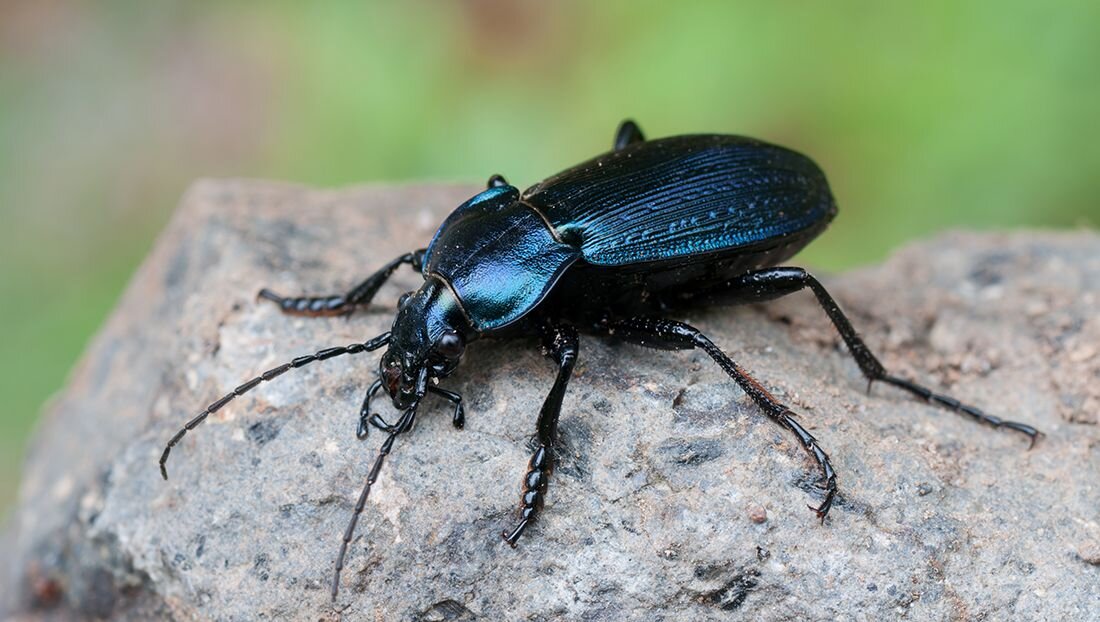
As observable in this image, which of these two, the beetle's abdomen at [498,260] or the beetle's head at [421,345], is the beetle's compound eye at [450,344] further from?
the beetle's abdomen at [498,260]

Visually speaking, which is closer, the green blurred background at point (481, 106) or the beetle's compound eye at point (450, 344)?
the beetle's compound eye at point (450, 344)

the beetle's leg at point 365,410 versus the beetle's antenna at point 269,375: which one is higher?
the beetle's antenna at point 269,375

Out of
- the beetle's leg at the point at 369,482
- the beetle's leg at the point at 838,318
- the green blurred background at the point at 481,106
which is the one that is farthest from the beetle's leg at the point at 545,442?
the green blurred background at the point at 481,106

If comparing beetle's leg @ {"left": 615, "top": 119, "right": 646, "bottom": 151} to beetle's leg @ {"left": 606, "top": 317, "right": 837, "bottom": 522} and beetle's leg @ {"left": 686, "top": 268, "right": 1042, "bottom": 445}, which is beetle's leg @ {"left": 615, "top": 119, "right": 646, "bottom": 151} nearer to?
beetle's leg @ {"left": 686, "top": 268, "right": 1042, "bottom": 445}

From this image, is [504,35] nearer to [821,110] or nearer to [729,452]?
[821,110]

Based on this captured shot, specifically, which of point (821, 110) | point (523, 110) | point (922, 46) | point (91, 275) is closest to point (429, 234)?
point (523, 110)

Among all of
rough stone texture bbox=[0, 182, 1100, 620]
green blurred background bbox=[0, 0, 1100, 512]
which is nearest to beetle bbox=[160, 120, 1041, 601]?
rough stone texture bbox=[0, 182, 1100, 620]

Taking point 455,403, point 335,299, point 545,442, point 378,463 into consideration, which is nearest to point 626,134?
point 335,299

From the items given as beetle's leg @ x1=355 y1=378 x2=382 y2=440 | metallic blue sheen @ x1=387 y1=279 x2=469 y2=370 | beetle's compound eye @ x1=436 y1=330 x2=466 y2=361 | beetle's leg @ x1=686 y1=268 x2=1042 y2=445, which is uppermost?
metallic blue sheen @ x1=387 y1=279 x2=469 y2=370
